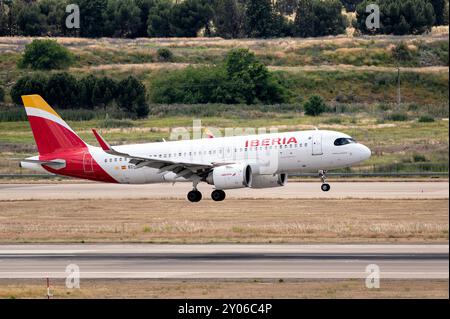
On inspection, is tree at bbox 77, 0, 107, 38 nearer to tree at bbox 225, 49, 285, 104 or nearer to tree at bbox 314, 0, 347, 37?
tree at bbox 314, 0, 347, 37

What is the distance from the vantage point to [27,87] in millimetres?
135750

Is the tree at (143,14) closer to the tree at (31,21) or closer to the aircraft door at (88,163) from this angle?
the tree at (31,21)

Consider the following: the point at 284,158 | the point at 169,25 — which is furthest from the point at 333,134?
the point at 169,25

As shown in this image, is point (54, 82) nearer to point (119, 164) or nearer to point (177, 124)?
point (177, 124)

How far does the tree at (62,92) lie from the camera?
437 feet

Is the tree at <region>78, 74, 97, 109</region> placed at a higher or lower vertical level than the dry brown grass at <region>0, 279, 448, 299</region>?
higher

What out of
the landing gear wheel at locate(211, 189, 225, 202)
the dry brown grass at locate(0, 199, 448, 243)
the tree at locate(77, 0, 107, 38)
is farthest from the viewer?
the tree at locate(77, 0, 107, 38)

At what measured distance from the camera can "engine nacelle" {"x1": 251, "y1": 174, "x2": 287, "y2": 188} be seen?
6488cm

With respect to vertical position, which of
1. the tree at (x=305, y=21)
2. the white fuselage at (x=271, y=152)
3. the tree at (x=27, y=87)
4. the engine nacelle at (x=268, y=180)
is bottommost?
the engine nacelle at (x=268, y=180)

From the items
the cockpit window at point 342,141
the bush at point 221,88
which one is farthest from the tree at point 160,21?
the cockpit window at point 342,141

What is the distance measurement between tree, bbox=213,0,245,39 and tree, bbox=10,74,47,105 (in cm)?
5713

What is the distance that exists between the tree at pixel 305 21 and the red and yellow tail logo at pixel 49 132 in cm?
11555
